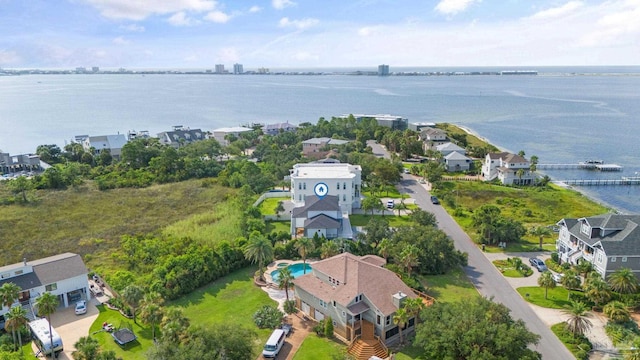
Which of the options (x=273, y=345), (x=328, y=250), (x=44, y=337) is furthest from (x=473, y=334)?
(x=44, y=337)

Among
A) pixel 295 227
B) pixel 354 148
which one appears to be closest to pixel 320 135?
pixel 354 148

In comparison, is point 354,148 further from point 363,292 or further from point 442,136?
point 363,292

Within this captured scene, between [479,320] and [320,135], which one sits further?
[320,135]

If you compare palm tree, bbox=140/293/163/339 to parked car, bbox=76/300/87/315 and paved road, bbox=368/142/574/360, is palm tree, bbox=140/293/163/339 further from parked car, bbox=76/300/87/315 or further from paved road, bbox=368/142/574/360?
paved road, bbox=368/142/574/360

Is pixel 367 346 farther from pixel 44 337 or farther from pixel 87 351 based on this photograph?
pixel 44 337

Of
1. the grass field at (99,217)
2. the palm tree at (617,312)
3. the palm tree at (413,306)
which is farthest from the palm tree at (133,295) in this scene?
the palm tree at (617,312)

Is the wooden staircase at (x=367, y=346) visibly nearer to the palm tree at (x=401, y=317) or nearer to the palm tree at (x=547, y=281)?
the palm tree at (x=401, y=317)
